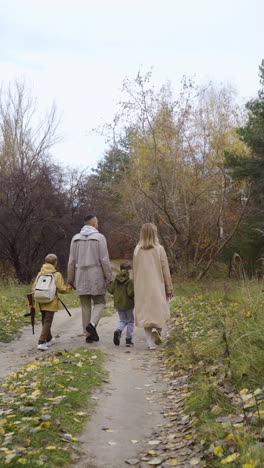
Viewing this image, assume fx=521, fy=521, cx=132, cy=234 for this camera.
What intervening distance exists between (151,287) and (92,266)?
1114 mm

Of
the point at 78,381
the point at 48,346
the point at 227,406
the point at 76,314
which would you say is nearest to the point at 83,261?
the point at 48,346

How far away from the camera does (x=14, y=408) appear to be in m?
5.43

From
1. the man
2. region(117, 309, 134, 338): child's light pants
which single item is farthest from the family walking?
region(117, 309, 134, 338): child's light pants

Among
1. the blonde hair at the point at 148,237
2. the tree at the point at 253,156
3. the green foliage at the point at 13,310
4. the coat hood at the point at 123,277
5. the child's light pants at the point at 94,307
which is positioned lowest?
the green foliage at the point at 13,310

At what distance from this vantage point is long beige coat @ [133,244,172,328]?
30.0 ft

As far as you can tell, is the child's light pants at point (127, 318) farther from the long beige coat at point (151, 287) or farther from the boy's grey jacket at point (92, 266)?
the boy's grey jacket at point (92, 266)

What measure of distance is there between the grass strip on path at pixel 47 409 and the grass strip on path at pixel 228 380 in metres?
1.17

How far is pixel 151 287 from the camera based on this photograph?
30.3 ft

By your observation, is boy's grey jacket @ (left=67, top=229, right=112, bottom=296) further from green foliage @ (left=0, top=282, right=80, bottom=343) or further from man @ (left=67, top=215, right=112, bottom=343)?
green foliage @ (left=0, top=282, right=80, bottom=343)

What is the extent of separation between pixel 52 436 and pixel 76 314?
10.7 metres

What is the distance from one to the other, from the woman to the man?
22.7 inches

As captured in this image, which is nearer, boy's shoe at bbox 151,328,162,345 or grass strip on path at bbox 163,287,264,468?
grass strip on path at bbox 163,287,264,468

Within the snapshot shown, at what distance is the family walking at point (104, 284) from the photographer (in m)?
9.22

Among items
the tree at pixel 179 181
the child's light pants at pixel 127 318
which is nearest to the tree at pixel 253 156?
the tree at pixel 179 181
